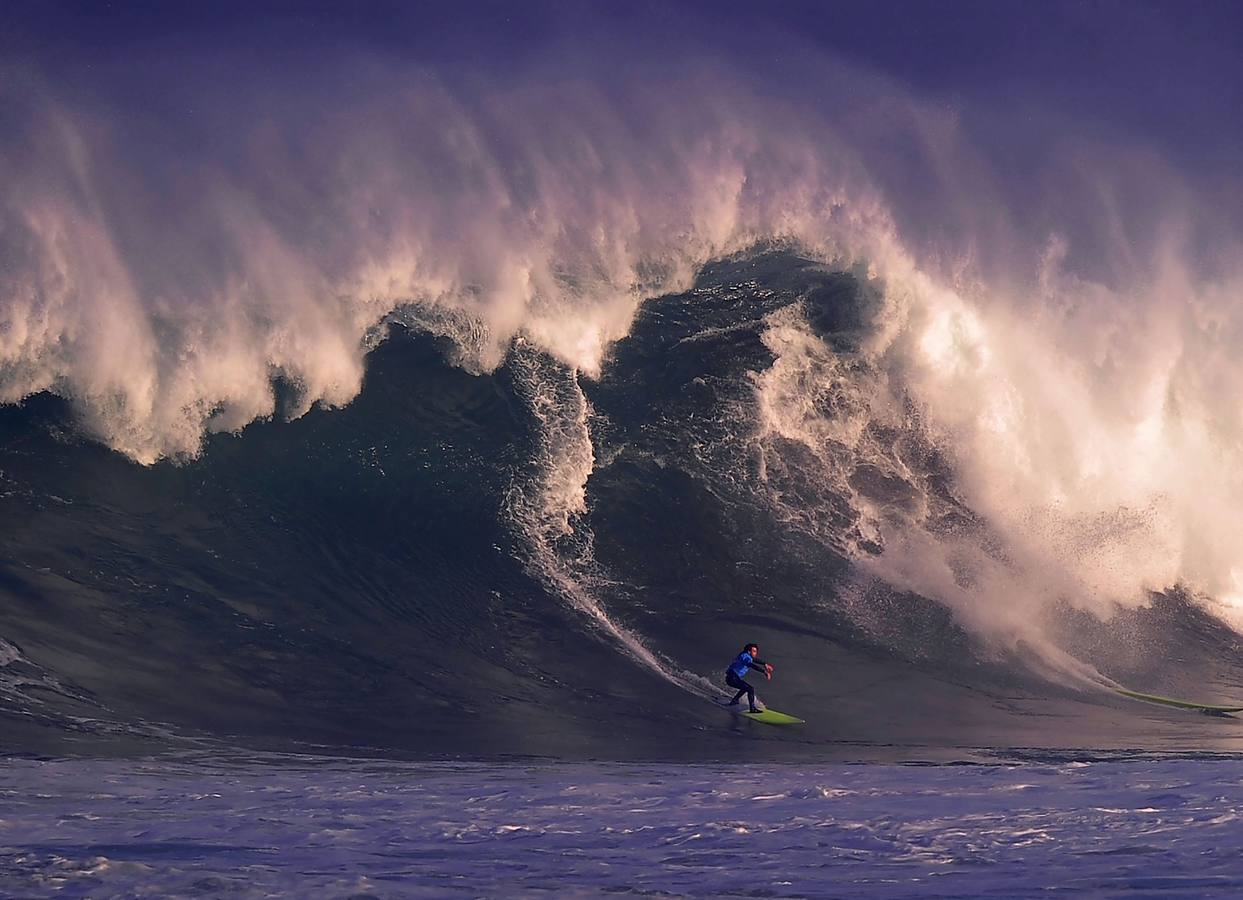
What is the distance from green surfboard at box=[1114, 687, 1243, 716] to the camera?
994cm

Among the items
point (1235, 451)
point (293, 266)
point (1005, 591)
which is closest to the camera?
point (1005, 591)

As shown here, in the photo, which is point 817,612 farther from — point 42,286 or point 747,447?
point 42,286

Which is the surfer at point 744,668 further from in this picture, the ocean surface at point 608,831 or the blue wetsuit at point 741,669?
the ocean surface at point 608,831

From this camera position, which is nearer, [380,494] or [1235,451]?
[380,494]

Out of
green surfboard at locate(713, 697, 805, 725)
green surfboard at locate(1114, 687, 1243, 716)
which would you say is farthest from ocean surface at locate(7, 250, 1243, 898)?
green surfboard at locate(1114, 687, 1243, 716)

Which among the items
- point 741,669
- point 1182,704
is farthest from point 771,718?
point 1182,704

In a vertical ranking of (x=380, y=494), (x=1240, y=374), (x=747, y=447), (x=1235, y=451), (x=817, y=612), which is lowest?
(x=817, y=612)

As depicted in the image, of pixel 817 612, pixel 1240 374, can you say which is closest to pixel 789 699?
pixel 817 612

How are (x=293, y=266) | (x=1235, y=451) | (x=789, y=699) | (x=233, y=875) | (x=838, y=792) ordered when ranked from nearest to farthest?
(x=233, y=875)
(x=838, y=792)
(x=789, y=699)
(x=293, y=266)
(x=1235, y=451)

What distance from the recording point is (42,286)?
12945 mm


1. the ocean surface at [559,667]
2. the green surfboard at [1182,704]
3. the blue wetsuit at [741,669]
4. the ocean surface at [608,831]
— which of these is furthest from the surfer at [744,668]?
the green surfboard at [1182,704]

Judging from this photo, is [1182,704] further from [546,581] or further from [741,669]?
[546,581]

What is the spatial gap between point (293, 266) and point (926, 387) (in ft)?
25.7

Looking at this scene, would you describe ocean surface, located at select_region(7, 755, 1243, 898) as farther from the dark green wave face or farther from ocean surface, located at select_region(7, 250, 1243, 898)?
the dark green wave face
